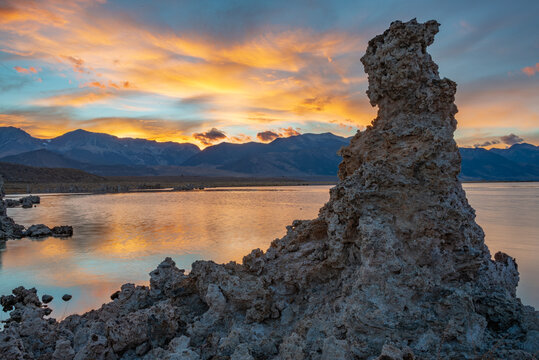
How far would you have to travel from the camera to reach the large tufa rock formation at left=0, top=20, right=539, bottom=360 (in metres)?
4.13

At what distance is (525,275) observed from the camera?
1068cm

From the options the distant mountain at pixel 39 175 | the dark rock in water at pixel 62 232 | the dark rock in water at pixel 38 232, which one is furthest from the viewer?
the distant mountain at pixel 39 175

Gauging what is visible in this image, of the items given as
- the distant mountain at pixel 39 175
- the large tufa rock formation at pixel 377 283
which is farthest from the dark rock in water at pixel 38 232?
the distant mountain at pixel 39 175

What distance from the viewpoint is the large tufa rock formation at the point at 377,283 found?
13.5 ft

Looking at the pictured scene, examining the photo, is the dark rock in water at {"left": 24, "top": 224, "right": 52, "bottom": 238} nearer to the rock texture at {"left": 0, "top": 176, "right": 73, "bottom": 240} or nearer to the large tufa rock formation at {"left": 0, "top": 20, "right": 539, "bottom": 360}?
the rock texture at {"left": 0, "top": 176, "right": 73, "bottom": 240}

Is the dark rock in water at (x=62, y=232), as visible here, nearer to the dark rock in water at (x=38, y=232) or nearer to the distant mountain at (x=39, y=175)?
the dark rock in water at (x=38, y=232)

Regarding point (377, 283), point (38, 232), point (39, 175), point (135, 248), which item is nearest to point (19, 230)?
point (38, 232)

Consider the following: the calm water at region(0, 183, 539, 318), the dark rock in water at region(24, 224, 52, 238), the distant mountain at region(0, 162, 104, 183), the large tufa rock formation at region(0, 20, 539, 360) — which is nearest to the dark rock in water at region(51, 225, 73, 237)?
the dark rock in water at region(24, 224, 52, 238)

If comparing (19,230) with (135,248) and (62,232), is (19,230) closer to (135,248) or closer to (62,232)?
(62,232)

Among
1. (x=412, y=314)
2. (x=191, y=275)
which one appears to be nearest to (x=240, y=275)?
(x=191, y=275)

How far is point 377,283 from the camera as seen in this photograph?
4.46m

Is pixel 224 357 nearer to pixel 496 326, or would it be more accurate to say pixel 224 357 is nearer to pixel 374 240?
pixel 374 240

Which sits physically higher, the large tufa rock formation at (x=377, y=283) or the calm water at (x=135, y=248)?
the large tufa rock formation at (x=377, y=283)

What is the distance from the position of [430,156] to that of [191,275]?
437 centimetres
